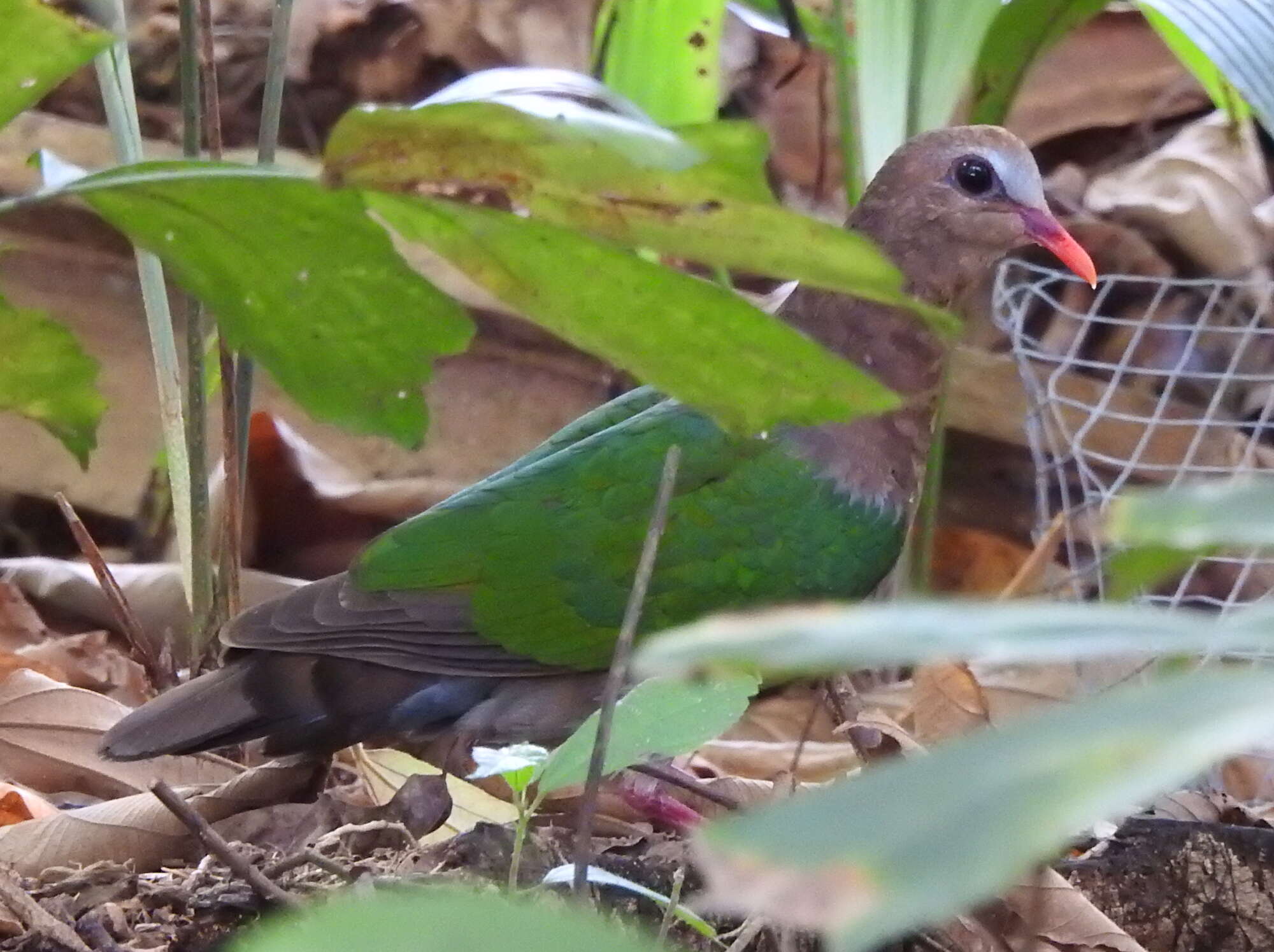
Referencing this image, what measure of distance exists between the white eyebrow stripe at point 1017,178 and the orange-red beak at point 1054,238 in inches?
0.6

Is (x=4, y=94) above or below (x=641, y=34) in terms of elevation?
above

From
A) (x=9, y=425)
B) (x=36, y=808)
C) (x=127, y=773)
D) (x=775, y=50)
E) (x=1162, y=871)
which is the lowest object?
(x=9, y=425)

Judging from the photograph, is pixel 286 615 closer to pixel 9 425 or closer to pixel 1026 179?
pixel 1026 179

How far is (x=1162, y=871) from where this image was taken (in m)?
1.29

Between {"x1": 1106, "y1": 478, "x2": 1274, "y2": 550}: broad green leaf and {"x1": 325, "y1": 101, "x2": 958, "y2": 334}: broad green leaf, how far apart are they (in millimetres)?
306

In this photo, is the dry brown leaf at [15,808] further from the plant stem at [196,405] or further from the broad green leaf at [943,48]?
the broad green leaf at [943,48]

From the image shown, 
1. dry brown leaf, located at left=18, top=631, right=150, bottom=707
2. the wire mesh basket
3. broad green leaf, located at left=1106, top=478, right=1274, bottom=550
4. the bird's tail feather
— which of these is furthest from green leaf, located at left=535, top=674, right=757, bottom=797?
the wire mesh basket

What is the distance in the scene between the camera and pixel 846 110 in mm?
2484

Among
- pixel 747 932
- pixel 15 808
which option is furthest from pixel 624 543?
pixel 747 932

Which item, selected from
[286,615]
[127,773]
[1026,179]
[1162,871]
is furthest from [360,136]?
[1026,179]

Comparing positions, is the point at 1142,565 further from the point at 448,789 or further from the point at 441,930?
the point at 448,789

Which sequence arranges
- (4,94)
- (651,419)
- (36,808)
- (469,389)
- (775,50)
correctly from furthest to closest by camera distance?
(775,50) → (469,389) → (651,419) → (36,808) → (4,94)

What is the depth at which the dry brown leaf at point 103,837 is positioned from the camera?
4.55 feet

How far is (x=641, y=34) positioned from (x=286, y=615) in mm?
1305
